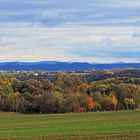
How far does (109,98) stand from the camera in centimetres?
14438

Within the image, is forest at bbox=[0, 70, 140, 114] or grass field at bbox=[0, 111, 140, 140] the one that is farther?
forest at bbox=[0, 70, 140, 114]

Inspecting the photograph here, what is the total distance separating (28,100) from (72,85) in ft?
144

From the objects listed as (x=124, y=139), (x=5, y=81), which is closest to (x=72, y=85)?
(x=5, y=81)

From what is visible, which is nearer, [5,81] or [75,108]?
[75,108]

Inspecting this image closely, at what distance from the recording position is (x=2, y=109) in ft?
484

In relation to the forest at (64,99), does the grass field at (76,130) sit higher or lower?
lower

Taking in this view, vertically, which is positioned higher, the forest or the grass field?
the forest

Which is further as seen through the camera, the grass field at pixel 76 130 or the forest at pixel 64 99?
the forest at pixel 64 99

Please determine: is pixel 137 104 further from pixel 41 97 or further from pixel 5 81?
pixel 5 81

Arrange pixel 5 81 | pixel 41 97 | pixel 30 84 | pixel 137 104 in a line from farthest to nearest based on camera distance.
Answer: pixel 5 81 → pixel 30 84 → pixel 137 104 → pixel 41 97

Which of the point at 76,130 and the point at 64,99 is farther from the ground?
the point at 64,99

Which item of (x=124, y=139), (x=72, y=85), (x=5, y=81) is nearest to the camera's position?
(x=124, y=139)

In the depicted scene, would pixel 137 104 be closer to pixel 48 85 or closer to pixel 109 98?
pixel 109 98

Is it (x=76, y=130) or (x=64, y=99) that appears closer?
(x=76, y=130)
